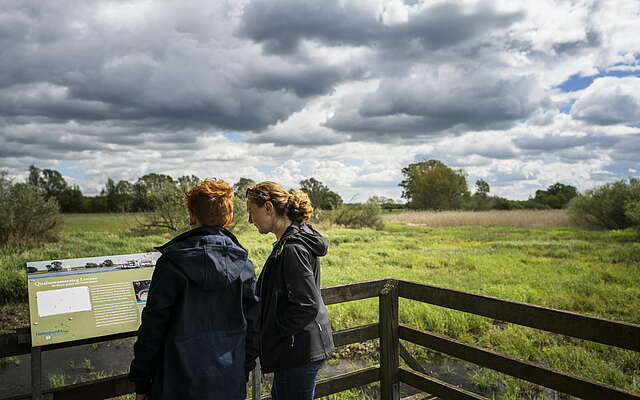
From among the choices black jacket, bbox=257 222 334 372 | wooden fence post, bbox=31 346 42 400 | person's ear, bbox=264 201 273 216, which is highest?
person's ear, bbox=264 201 273 216

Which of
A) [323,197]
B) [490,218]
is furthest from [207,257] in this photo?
[490,218]

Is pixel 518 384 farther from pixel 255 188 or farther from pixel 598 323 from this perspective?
pixel 255 188

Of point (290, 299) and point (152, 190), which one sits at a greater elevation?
point (152, 190)

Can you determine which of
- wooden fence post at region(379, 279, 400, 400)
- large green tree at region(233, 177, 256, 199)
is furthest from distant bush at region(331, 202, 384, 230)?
wooden fence post at region(379, 279, 400, 400)

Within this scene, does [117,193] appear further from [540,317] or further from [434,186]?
[434,186]

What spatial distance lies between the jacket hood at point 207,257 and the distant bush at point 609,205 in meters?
18.9

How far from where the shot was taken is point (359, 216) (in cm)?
2075

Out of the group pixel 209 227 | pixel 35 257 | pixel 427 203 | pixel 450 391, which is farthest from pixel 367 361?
pixel 427 203

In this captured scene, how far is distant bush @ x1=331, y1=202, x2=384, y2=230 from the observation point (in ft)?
67.2

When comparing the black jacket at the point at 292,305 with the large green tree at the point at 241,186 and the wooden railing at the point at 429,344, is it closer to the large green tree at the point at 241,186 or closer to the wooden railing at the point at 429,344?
the wooden railing at the point at 429,344

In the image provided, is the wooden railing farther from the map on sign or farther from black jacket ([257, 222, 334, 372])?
black jacket ([257, 222, 334, 372])

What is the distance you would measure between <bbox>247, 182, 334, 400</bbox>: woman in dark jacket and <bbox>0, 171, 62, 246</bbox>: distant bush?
42.1 ft

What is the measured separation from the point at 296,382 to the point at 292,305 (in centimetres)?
41

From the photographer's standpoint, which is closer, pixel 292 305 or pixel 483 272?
pixel 292 305
